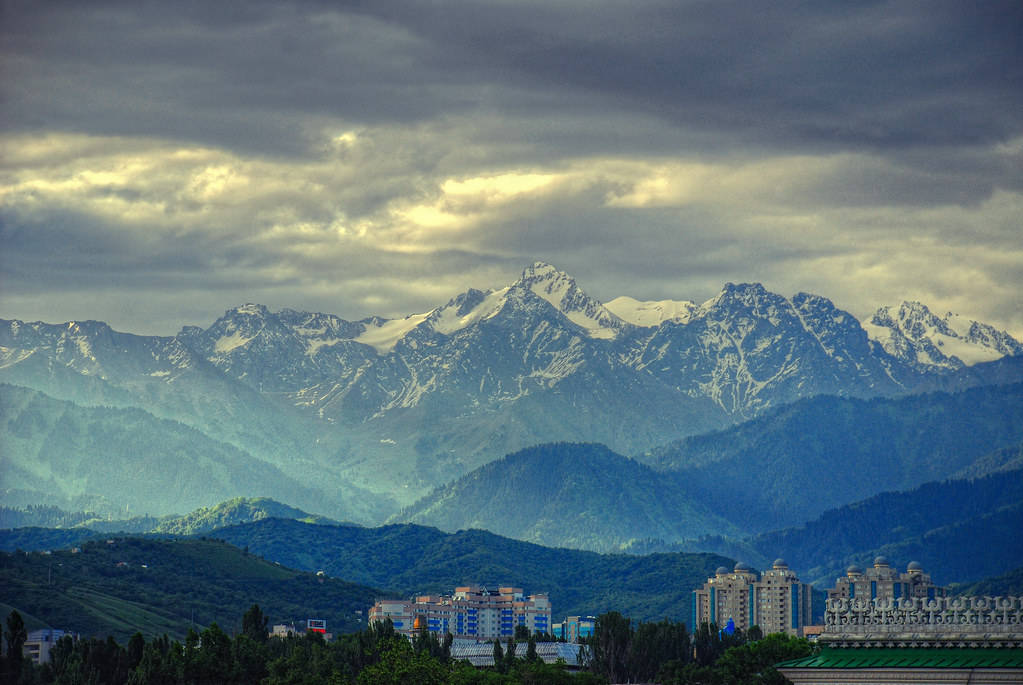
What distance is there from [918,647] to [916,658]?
2.00m

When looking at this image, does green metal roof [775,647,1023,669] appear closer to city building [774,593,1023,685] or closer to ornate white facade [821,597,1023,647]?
city building [774,593,1023,685]

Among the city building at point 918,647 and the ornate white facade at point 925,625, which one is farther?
the ornate white facade at point 925,625

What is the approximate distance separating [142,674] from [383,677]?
89.5ft

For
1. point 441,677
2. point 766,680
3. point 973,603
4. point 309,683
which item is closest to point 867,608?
point 973,603

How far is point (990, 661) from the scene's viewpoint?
125812 millimetres

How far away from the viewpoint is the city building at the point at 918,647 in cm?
12562

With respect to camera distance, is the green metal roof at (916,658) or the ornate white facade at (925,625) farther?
the ornate white facade at (925,625)

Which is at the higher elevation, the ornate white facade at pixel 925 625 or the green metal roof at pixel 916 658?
the ornate white facade at pixel 925 625

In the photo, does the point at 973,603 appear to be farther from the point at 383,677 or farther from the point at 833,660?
the point at 383,677

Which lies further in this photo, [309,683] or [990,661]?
[309,683]

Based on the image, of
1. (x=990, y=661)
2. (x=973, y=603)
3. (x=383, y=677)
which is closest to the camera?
(x=990, y=661)

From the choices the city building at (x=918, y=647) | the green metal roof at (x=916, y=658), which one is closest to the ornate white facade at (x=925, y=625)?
the city building at (x=918, y=647)

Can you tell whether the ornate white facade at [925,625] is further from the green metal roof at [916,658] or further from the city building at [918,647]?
the green metal roof at [916,658]

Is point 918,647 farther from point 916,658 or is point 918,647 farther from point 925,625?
point 916,658
